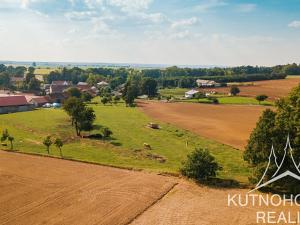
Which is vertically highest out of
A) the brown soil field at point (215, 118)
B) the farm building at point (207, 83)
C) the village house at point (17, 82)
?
the farm building at point (207, 83)

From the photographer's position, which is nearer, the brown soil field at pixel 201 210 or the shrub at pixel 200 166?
the brown soil field at pixel 201 210

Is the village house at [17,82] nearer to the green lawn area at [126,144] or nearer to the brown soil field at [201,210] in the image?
the green lawn area at [126,144]

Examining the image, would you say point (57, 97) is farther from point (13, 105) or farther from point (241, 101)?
point (241, 101)

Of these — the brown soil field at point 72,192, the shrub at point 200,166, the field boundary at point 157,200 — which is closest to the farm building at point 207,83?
the brown soil field at point 72,192

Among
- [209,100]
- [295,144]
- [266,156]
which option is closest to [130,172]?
[266,156]

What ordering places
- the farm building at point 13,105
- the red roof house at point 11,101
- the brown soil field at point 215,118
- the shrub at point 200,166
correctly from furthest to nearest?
the red roof house at point 11,101 < the farm building at point 13,105 < the brown soil field at point 215,118 < the shrub at point 200,166

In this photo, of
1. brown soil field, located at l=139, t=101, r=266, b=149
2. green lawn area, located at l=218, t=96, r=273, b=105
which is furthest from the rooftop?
green lawn area, located at l=218, t=96, r=273, b=105

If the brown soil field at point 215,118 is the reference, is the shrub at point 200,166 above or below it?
above

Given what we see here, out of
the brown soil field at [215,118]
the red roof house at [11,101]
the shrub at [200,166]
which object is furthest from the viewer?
the red roof house at [11,101]
